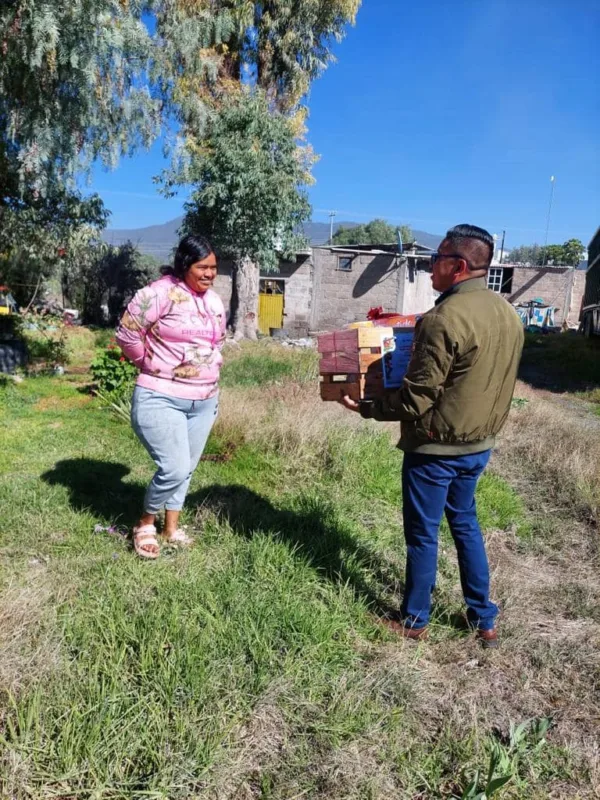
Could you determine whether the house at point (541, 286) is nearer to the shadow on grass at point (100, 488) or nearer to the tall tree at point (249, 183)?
the tall tree at point (249, 183)

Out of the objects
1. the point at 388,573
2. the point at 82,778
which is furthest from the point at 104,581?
the point at 388,573

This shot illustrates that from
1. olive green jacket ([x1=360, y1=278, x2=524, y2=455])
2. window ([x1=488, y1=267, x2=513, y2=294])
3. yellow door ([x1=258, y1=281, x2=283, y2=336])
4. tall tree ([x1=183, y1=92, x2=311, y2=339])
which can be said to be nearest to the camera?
A: olive green jacket ([x1=360, y1=278, x2=524, y2=455])

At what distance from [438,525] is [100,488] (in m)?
2.83

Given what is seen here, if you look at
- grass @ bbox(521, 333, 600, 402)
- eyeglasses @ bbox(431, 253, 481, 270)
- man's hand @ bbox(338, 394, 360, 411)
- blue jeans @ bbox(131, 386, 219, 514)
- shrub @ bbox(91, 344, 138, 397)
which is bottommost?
grass @ bbox(521, 333, 600, 402)

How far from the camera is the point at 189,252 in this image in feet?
10.7

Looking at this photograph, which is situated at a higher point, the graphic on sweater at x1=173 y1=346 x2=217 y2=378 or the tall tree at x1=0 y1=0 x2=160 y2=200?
the tall tree at x1=0 y1=0 x2=160 y2=200

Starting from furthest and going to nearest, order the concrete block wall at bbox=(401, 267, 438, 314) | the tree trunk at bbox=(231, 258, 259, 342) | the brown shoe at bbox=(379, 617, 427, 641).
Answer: the concrete block wall at bbox=(401, 267, 438, 314), the tree trunk at bbox=(231, 258, 259, 342), the brown shoe at bbox=(379, 617, 427, 641)

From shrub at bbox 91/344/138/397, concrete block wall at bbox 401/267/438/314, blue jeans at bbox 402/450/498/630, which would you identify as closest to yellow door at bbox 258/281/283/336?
concrete block wall at bbox 401/267/438/314

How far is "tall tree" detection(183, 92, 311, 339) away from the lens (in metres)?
13.7

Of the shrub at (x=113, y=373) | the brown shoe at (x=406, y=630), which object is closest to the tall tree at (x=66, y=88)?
the shrub at (x=113, y=373)

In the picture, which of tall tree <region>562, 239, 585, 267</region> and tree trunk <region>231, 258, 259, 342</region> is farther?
tall tree <region>562, 239, 585, 267</region>

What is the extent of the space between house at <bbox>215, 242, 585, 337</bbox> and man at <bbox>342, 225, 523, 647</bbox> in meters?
20.2

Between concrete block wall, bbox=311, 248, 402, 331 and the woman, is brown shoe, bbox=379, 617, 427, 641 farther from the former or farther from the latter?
concrete block wall, bbox=311, 248, 402, 331

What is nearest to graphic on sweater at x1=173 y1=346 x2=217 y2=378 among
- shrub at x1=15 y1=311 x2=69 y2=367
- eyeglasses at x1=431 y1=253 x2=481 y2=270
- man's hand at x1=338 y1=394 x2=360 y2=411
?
man's hand at x1=338 y1=394 x2=360 y2=411
